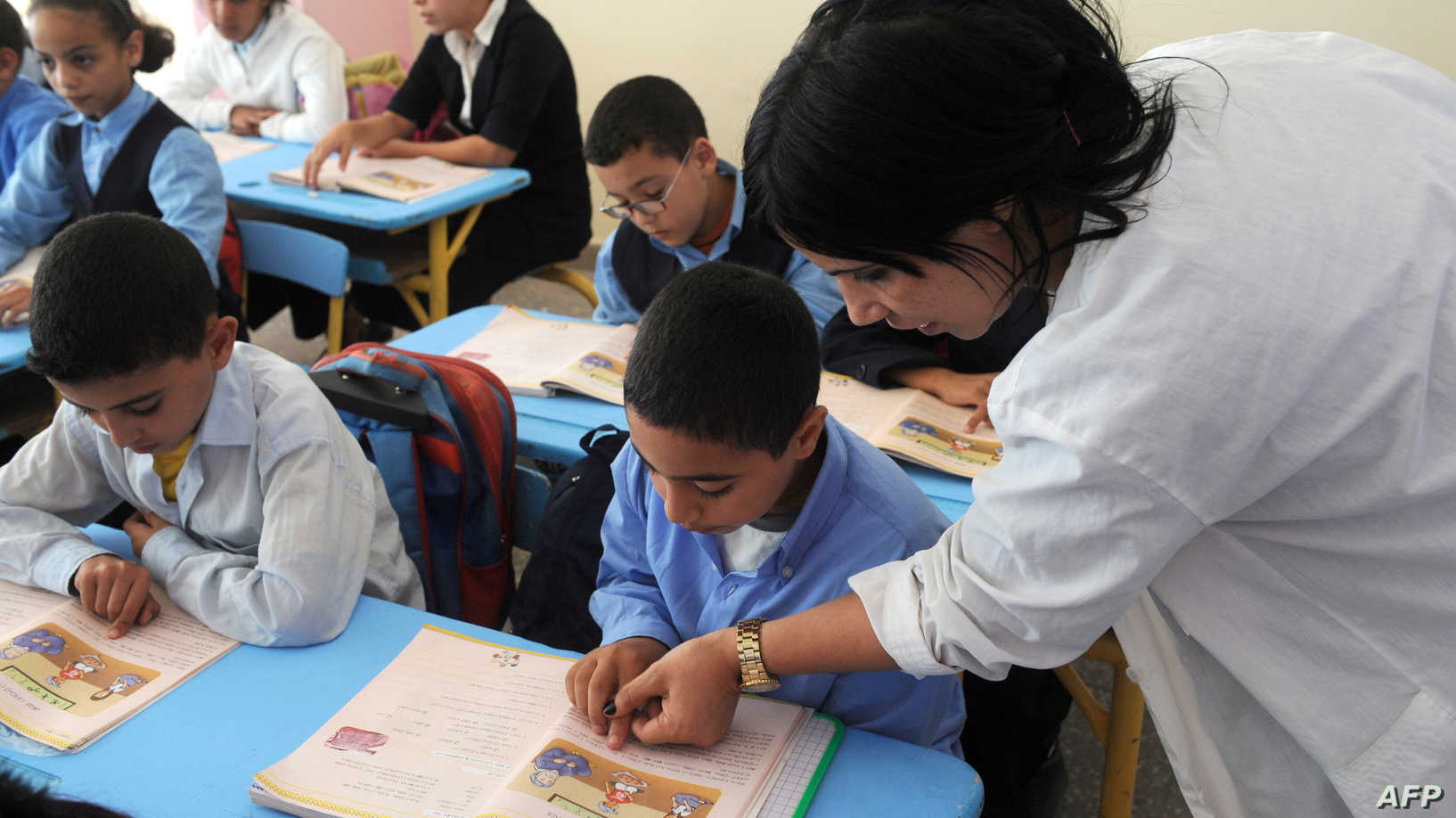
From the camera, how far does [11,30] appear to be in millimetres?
2707

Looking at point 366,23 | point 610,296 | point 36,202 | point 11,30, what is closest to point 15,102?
point 11,30

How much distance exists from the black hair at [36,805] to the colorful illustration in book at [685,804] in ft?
1.63

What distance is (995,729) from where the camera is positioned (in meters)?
1.53

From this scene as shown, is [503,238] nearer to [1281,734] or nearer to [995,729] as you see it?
[995,729]

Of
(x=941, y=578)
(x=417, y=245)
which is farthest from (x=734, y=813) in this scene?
(x=417, y=245)

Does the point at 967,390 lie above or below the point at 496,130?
below

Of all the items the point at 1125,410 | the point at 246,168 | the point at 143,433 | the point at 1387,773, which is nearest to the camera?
the point at 1125,410

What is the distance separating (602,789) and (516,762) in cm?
9

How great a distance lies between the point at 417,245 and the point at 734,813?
8.11 feet

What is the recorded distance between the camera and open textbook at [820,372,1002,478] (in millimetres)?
1544

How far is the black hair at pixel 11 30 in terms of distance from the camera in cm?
268

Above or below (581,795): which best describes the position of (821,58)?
above

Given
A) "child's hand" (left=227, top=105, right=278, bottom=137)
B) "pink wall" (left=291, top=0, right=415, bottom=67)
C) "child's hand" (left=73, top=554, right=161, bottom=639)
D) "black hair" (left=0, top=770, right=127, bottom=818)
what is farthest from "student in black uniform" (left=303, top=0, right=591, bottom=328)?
"black hair" (left=0, top=770, right=127, bottom=818)

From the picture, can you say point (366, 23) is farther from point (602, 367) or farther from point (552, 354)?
point (602, 367)
